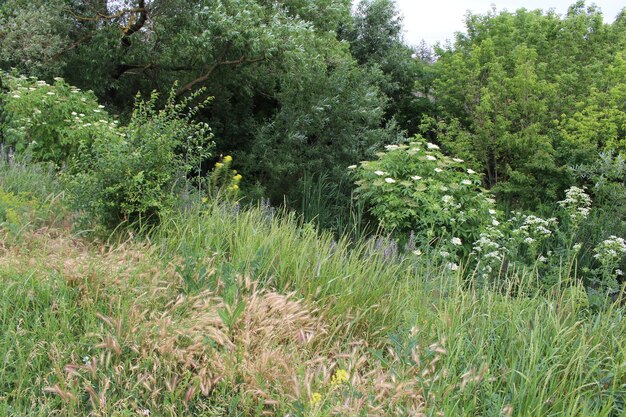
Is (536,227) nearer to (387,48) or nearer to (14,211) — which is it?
(14,211)

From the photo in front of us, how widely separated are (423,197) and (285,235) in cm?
272

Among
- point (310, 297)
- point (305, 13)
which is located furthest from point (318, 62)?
point (310, 297)

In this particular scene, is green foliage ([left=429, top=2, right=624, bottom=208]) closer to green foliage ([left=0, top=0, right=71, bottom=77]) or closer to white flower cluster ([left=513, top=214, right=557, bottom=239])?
white flower cluster ([left=513, top=214, right=557, bottom=239])

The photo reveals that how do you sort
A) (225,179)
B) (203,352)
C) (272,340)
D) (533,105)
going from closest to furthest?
1. (203,352)
2. (272,340)
3. (225,179)
4. (533,105)

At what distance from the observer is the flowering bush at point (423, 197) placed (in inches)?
258

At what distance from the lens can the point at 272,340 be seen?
3100 mm

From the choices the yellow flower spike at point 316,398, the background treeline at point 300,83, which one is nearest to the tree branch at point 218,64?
the background treeline at point 300,83

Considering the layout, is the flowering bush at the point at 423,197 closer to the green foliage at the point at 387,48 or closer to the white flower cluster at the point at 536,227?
the white flower cluster at the point at 536,227

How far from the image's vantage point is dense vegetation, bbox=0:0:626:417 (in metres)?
2.76

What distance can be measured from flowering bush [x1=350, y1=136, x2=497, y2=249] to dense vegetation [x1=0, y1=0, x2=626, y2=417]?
4 centimetres

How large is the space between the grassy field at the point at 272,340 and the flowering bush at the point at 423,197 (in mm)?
2605

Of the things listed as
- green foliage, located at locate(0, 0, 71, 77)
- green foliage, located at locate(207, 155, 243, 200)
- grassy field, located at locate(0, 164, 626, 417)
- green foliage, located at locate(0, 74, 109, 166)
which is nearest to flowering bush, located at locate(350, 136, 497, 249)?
green foliage, located at locate(207, 155, 243, 200)

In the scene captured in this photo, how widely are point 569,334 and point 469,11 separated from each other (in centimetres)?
1165

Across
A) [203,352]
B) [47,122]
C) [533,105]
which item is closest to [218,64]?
[47,122]
